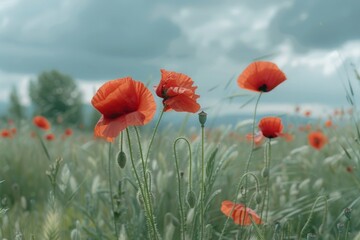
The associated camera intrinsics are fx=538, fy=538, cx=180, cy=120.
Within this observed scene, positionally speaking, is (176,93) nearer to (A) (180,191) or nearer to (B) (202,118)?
(B) (202,118)

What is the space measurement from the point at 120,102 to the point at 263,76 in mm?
613

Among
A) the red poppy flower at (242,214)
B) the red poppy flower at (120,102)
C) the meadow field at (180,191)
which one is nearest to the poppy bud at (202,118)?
the meadow field at (180,191)

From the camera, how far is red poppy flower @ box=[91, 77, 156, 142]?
4.02ft

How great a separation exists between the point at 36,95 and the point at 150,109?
33.4 metres

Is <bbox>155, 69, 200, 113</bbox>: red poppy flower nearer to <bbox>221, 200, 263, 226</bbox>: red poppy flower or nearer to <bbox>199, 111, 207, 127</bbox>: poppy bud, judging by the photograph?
<bbox>199, 111, 207, 127</bbox>: poppy bud

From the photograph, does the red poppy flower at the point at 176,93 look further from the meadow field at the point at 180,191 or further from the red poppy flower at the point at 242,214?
the red poppy flower at the point at 242,214

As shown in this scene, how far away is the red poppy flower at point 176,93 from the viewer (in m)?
1.26

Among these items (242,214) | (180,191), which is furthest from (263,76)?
(180,191)

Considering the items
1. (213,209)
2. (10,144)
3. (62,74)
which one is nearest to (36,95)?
(62,74)

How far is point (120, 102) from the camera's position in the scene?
1256 millimetres

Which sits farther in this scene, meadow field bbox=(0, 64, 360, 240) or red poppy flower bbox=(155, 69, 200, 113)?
meadow field bbox=(0, 64, 360, 240)

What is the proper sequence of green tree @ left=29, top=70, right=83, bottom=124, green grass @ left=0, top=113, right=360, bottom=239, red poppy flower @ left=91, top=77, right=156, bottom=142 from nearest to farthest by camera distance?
red poppy flower @ left=91, top=77, right=156, bottom=142, green grass @ left=0, top=113, right=360, bottom=239, green tree @ left=29, top=70, right=83, bottom=124

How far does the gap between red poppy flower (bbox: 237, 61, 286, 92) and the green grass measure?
22cm

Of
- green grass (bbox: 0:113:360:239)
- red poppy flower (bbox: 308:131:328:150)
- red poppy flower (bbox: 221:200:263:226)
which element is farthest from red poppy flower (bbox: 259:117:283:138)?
red poppy flower (bbox: 308:131:328:150)
